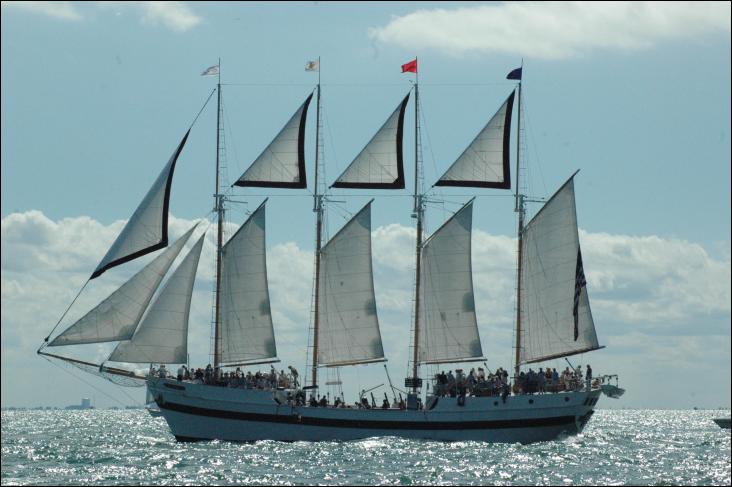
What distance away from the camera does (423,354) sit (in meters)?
66.0

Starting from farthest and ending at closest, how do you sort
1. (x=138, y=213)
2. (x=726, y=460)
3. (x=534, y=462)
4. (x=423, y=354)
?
(x=423, y=354)
(x=138, y=213)
(x=726, y=460)
(x=534, y=462)

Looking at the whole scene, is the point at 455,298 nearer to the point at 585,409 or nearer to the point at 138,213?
the point at 585,409

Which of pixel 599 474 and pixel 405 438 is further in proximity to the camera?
pixel 405 438

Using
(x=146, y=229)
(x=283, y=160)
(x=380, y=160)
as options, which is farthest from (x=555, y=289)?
(x=146, y=229)

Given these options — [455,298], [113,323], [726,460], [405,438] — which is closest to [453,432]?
[405,438]

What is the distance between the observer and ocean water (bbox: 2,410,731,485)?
147 ft

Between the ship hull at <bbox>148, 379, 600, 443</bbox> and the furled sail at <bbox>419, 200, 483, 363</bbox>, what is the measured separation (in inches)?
148

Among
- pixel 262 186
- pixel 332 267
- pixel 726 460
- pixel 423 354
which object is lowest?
pixel 726 460

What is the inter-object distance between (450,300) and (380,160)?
829 cm

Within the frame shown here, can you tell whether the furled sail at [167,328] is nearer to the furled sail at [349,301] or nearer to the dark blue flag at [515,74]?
the furled sail at [349,301]

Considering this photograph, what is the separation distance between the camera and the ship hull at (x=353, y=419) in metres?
62.2

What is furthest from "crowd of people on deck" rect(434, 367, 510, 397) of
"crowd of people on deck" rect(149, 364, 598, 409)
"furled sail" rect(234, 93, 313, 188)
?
"furled sail" rect(234, 93, 313, 188)

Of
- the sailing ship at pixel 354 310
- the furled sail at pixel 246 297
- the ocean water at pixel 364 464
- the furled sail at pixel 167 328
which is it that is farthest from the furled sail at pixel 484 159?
the furled sail at pixel 167 328

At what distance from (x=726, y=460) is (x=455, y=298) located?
16119 mm
